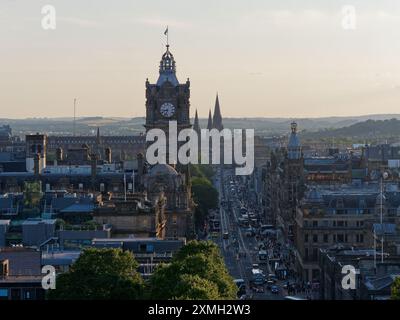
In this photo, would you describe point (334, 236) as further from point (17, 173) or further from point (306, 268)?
point (17, 173)

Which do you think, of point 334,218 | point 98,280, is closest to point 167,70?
point 334,218

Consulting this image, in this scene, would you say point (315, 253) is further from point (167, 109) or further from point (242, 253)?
point (167, 109)

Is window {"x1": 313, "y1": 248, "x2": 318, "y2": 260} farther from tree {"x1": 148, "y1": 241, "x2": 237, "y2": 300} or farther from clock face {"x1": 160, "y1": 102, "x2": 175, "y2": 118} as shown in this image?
tree {"x1": 148, "y1": 241, "x2": 237, "y2": 300}

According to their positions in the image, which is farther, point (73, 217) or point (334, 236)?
point (334, 236)

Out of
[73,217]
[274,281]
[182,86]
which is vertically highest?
[182,86]

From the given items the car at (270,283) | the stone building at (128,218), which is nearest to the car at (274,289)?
the car at (270,283)

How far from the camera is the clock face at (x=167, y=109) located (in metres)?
144

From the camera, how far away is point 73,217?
9794cm

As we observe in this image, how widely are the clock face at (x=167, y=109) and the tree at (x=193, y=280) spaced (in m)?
72.5

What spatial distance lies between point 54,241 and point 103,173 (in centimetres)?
4685

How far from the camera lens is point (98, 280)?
6134cm

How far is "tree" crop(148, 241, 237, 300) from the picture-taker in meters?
56.1

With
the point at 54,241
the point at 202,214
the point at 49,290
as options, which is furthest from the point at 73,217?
A: the point at 202,214
